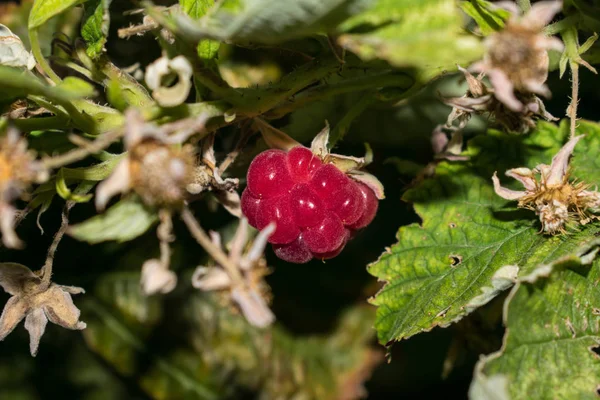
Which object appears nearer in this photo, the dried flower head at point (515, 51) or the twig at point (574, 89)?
the dried flower head at point (515, 51)

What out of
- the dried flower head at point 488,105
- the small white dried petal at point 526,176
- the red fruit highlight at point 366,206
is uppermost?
the dried flower head at point 488,105

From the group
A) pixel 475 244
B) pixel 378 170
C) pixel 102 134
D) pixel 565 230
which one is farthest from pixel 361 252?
pixel 102 134

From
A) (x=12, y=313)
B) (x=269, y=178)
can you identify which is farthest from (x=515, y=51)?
(x=12, y=313)

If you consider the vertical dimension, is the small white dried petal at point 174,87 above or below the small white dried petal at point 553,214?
above

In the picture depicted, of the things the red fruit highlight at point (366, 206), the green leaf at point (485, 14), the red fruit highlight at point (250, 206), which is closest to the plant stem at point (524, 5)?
the green leaf at point (485, 14)

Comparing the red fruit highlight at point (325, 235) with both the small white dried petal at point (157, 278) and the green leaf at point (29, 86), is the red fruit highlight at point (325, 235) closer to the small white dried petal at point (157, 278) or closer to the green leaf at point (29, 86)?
the small white dried petal at point (157, 278)

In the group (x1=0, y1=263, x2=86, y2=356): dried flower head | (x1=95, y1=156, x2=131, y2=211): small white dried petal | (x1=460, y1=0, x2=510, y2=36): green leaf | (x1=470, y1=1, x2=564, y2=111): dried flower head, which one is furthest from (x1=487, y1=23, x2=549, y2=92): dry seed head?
(x1=0, y1=263, x2=86, y2=356): dried flower head

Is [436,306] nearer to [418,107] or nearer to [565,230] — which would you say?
[565,230]
